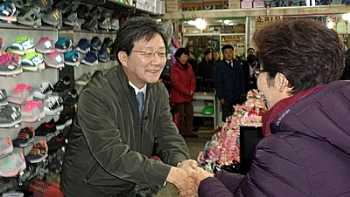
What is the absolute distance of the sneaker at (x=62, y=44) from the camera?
4.04m

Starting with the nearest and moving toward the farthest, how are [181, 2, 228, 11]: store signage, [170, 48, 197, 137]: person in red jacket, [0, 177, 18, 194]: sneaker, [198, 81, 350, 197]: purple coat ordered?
[198, 81, 350, 197]: purple coat < [0, 177, 18, 194]: sneaker < [170, 48, 197, 137]: person in red jacket < [181, 2, 228, 11]: store signage

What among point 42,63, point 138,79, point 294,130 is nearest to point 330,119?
point 294,130

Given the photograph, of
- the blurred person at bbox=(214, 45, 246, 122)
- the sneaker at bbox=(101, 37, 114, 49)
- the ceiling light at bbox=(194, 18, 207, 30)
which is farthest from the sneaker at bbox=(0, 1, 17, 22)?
the ceiling light at bbox=(194, 18, 207, 30)

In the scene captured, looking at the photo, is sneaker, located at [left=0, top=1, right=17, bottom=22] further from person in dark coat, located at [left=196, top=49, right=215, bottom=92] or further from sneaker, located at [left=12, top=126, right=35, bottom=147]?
person in dark coat, located at [left=196, top=49, right=215, bottom=92]

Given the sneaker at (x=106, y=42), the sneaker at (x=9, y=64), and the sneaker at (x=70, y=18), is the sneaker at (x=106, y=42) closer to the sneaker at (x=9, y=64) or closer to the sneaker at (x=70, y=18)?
the sneaker at (x=70, y=18)

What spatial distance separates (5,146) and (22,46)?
863mm

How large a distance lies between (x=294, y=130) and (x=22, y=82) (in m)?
3.20

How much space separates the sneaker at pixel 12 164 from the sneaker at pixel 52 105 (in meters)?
0.55

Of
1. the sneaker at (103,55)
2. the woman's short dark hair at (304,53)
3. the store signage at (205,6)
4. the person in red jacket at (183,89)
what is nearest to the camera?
the woman's short dark hair at (304,53)

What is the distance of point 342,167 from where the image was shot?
3.72 ft

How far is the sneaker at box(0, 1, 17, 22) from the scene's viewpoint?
3.11 metres

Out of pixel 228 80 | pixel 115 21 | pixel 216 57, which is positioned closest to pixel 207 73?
pixel 216 57

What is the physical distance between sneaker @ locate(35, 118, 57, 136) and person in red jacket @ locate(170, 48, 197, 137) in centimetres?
331

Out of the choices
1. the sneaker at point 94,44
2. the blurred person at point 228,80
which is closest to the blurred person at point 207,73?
the blurred person at point 228,80
